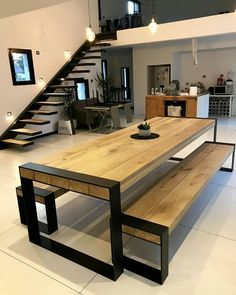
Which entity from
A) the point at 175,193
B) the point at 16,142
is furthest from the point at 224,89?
the point at 175,193

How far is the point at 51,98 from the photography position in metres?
6.95

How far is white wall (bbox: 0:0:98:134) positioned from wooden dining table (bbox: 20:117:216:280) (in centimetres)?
395

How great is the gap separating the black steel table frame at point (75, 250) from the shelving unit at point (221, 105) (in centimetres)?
744

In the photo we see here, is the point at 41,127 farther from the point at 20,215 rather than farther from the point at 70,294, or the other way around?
the point at 70,294

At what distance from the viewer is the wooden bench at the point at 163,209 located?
171 centimetres

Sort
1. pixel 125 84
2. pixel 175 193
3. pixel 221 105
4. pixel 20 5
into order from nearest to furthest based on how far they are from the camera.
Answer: pixel 175 193, pixel 20 5, pixel 221 105, pixel 125 84

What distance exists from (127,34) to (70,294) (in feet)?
23.6

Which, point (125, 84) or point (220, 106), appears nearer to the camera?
point (220, 106)

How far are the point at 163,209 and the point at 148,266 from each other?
0.42 m

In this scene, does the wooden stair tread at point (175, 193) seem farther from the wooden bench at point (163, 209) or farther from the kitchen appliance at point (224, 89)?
the kitchen appliance at point (224, 89)

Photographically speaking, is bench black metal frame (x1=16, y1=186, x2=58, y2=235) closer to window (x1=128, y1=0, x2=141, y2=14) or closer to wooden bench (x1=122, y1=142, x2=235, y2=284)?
wooden bench (x1=122, y1=142, x2=235, y2=284)

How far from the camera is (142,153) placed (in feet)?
7.56

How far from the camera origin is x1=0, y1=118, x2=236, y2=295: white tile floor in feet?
5.80

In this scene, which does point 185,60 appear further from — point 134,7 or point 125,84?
point 134,7
